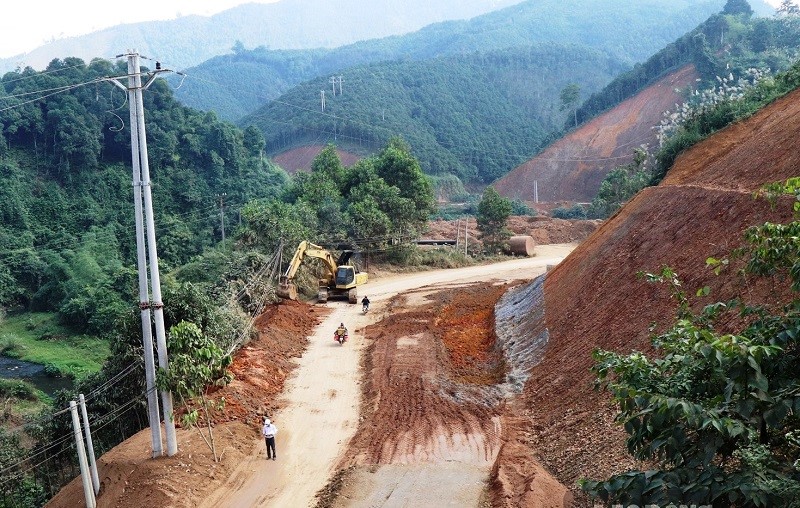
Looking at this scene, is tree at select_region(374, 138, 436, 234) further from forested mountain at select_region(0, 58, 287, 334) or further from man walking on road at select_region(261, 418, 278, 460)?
man walking on road at select_region(261, 418, 278, 460)

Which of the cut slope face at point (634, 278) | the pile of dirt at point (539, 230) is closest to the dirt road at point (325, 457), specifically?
the cut slope face at point (634, 278)

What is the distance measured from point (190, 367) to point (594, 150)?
265 ft

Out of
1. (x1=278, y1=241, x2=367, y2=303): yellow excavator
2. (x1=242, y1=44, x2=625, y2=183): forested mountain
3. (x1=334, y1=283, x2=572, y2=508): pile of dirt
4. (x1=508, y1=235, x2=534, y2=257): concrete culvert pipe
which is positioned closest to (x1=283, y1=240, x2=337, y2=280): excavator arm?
(x1=278, y1=241, x2=367, y2=303): yellow excavator

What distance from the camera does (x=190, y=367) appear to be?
15.9 meters

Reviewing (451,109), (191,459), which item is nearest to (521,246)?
(191,459)

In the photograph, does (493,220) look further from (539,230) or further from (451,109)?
(451,109)

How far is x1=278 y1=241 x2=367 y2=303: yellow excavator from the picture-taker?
1300 inches

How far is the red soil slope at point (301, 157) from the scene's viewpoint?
100 metres

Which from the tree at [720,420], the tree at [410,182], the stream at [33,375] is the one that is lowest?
the stream at [33,375]

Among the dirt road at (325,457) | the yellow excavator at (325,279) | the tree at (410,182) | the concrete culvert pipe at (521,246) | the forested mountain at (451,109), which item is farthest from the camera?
the forested mountain at (451,109)

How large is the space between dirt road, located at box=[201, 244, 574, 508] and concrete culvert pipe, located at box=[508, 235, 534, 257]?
27704 mm

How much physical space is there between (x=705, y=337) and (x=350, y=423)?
43.2 ft

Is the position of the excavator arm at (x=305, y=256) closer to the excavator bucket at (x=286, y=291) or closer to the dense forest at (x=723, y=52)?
the excavator bucket at (x=286, y=291)

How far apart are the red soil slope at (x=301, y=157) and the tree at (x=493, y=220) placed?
159 ft
